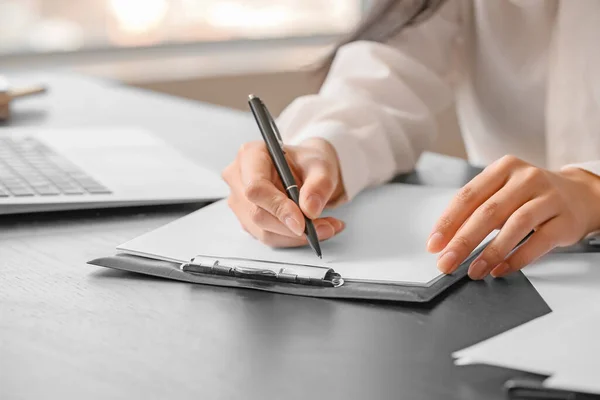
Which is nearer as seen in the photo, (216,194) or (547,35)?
(216,194)

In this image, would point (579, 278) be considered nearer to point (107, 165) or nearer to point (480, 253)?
point (480, 253)

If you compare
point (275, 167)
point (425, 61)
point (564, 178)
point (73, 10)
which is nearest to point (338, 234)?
point (275, 167)

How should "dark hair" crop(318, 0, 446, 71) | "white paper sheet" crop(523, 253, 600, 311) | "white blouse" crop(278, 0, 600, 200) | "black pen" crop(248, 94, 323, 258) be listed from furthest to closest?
1. "dark hair" crop(318, 0, 446, 71)
2. "white blouse" crop(278, 0, 600, 200)
3. "black pen" crop(248, 94, 323, 258)
4. "white paper sheet" crop(523, 253, 600, 311)

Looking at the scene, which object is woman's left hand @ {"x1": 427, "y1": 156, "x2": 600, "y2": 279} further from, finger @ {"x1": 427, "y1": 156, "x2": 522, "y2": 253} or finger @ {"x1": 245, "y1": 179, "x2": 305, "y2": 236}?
finger @ {"x1": 245, "y1": 179, "x2": 305, "y2": 236}

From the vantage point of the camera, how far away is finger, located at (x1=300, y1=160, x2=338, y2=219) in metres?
0.72

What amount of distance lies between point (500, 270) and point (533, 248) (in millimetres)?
33

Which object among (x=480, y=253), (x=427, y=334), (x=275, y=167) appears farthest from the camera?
(x=275, y=167)

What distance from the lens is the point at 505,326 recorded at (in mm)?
561

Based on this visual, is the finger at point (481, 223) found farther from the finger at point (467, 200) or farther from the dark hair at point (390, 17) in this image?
the dark hair at point (390, 17)

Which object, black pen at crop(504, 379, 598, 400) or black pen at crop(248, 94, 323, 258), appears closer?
black pen at crop(504, 379, 598, 400)

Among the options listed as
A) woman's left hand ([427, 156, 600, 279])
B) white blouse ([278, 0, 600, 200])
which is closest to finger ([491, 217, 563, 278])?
woman's left hand ([427, 156, 600, 279])

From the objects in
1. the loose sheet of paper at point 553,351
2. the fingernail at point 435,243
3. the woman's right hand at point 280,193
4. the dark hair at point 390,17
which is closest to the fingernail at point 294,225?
the woman's right hand at point 280,193

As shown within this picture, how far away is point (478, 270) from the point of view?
650 mm

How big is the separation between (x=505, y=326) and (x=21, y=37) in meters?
2.45
